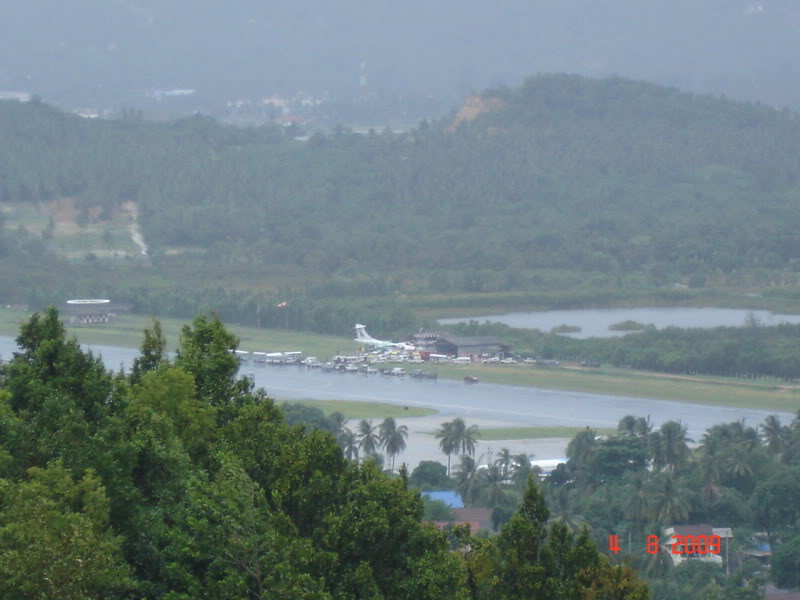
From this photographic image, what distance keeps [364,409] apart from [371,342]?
1080cm

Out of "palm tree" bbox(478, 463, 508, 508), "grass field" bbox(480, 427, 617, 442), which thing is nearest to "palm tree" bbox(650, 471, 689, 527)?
"palm tree" bbox(478, 463, 508, 508)

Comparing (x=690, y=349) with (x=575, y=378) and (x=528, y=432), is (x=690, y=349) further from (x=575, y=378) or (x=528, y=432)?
(x=528, y=432)

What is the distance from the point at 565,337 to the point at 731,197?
97.5 feet

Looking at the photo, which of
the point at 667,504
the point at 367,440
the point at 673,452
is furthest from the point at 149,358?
the point at 673,452

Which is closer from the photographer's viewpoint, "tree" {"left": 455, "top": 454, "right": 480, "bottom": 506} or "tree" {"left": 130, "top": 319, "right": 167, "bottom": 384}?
"tree" {"left": 130, "top": 319, "right": 167, "bottom": 384}

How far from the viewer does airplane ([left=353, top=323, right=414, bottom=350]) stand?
1745 inches

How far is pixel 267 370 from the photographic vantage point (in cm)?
3956

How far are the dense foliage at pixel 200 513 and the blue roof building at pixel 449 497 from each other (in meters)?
12.3

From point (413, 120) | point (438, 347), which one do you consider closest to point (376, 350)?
point (438, 347)

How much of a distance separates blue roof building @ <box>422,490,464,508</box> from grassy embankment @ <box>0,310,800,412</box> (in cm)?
1175

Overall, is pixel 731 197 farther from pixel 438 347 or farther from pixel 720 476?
pixel 720 476

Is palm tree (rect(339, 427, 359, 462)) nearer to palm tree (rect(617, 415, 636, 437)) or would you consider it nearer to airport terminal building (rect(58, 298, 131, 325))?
palm tree (rect(617, 415, 636, 437))
